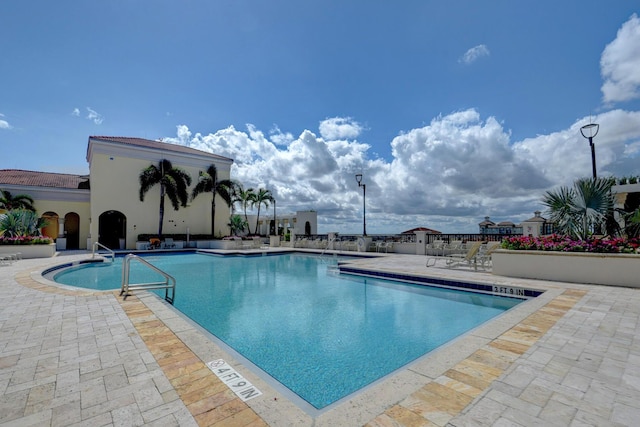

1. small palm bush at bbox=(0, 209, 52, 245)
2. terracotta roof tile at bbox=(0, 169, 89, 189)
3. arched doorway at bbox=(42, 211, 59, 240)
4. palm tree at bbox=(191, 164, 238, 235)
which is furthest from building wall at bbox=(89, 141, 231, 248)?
small palm bush at bbox=(0, 209, 52, 245)

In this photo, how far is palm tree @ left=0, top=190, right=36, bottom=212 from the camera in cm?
1637

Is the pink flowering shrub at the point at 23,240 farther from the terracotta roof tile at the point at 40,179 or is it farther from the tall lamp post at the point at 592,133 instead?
the tall lamp post at the point at 592,133

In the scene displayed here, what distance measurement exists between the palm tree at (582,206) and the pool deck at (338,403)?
396 centimetres

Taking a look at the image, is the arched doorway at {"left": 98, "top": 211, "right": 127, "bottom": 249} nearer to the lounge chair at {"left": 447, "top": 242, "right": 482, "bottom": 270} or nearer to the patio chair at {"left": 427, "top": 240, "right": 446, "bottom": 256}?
the patio chair at {"left": 427, "top": 240, "right": 446, "bottom": 256}

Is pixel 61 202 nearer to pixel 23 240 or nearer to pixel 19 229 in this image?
pixel 19 229

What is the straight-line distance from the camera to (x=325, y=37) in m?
11.4

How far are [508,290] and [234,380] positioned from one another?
6162 millimetres

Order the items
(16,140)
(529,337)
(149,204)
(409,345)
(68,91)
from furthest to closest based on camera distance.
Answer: (149,204) < (16,140) < (68,91) < (409,345) < (529,337)

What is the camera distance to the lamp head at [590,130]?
25.6 feet

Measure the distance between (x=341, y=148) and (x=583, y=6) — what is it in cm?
1489

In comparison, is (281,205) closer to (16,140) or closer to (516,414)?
(16,140)

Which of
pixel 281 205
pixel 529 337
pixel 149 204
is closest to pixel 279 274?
pixel 529 337

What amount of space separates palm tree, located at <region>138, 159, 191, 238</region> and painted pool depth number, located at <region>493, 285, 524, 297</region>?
19.8 metres

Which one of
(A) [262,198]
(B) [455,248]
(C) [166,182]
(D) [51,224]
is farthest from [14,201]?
(B) [455,248]
